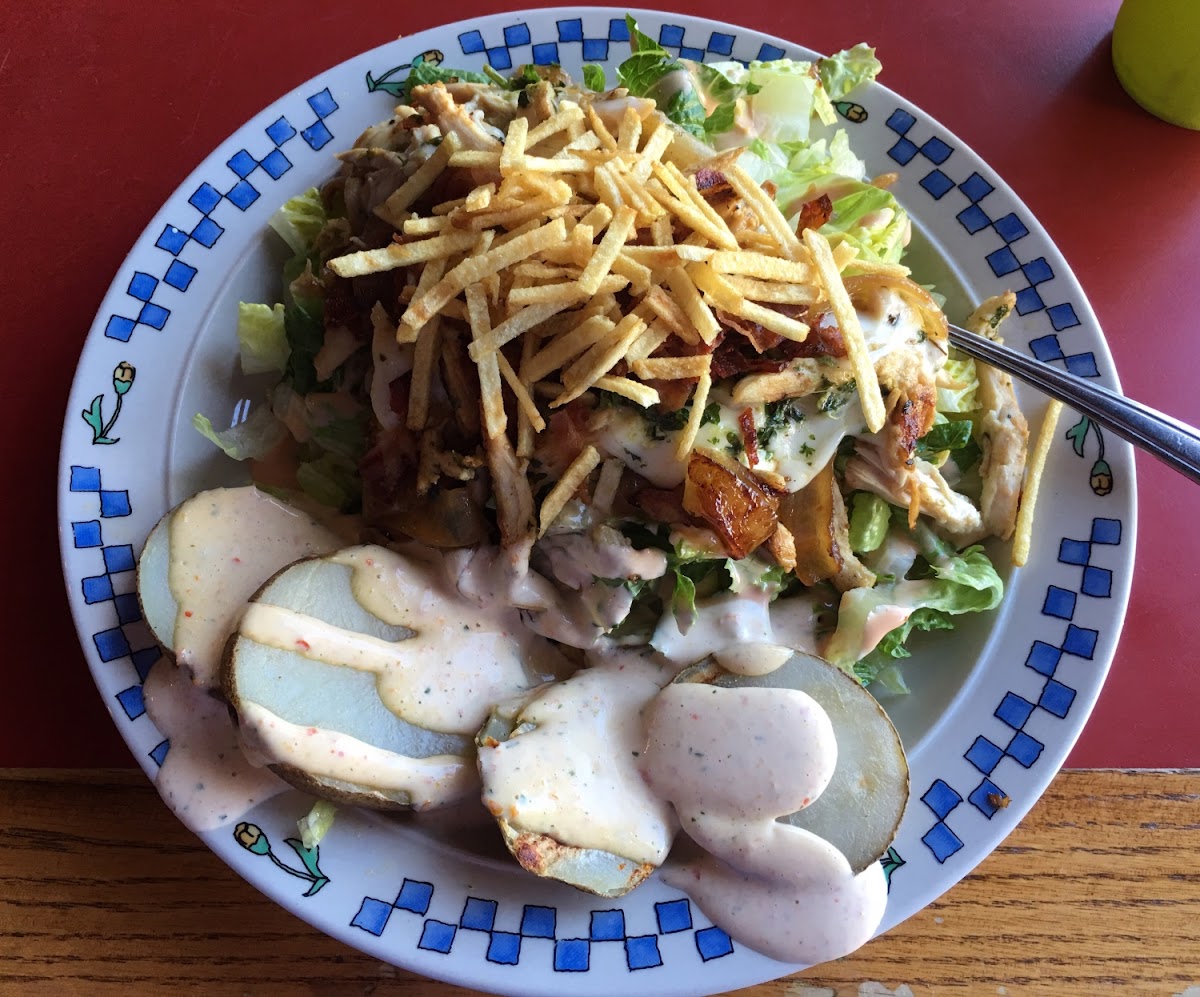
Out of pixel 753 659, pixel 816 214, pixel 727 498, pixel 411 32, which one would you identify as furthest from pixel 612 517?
pixel 411 32

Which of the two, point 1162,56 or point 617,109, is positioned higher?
point 1162,56

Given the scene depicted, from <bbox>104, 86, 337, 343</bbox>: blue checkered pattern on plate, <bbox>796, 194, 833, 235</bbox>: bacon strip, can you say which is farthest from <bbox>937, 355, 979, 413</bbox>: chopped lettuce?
<bbox>104, 86, 337, 343</bbox>: blue checkered pattern on plate

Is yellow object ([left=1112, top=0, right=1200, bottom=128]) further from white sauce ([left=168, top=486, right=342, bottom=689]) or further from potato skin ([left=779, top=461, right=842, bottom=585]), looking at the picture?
white sauce ([left=168, top=486, right=342, bottom=689])

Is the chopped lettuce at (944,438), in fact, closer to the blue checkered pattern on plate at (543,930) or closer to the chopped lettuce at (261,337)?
the blue checkered pattern on plate at (543,930)

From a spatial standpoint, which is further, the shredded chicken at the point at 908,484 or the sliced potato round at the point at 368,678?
the shredded chicken at the point at 908,484

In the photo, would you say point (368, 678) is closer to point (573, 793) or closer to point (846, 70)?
point (573, 793)

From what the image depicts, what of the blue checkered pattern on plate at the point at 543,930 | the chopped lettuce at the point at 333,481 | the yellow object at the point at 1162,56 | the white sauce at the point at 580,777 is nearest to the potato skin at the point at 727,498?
the white sauce at the point at 580,777

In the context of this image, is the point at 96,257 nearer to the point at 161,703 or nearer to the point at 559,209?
the point at 161,703
